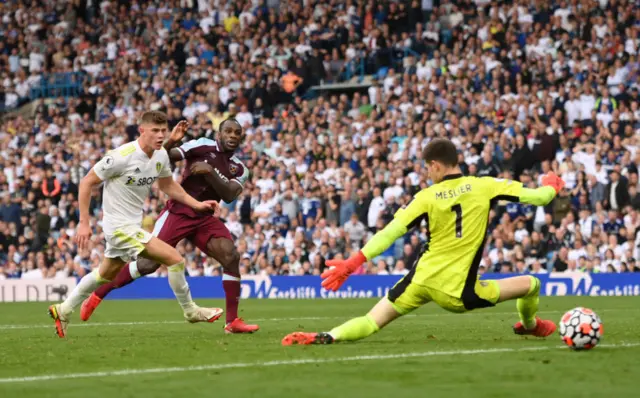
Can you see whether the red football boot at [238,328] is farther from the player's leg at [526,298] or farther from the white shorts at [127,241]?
the player's leg at [526,298]

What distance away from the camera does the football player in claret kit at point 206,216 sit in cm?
1221

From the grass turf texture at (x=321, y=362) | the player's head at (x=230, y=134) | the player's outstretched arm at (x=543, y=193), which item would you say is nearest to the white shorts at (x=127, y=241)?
the grass turf texture at (x=321, y=362)

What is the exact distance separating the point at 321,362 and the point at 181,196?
4.40 metres

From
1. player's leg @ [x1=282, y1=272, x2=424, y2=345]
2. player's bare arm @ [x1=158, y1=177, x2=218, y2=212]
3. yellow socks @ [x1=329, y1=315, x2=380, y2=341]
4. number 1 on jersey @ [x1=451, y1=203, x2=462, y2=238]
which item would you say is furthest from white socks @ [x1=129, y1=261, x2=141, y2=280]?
Result: number 1 on jersey @ [x1=451, y1=203, x2=462, y2=238]

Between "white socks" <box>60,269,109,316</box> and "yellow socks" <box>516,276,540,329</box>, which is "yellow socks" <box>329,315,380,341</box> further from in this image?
"white socks" <box>60,269,109,316</box>

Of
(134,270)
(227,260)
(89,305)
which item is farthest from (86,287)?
(227,260)

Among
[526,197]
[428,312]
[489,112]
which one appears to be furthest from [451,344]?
[489,112]

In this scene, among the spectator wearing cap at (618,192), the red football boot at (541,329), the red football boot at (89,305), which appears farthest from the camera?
the spectator wearing cap at (618,192)

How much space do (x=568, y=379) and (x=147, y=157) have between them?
5855 mm

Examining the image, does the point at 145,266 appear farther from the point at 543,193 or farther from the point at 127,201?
the point at 543,193

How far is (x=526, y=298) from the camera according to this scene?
947cm

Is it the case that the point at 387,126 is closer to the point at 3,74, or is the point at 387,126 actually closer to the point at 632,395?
the point at 3,74

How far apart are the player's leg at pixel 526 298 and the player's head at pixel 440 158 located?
0.96 metres

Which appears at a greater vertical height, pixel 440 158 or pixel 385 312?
pixel 440 158
